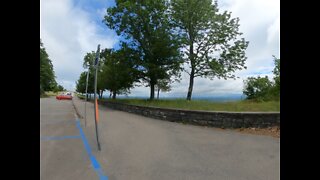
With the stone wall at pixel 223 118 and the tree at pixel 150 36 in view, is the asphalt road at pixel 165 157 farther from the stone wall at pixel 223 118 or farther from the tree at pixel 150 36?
the tree at pixel 150 36

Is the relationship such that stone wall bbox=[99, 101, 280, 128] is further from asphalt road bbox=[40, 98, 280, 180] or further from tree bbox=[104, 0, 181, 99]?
tree bbox=[104, 0, 181, 99]

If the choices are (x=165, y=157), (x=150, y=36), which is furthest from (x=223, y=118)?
(x=150, y=36)

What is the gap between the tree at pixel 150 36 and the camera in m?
19.5

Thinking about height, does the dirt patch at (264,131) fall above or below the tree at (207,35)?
below

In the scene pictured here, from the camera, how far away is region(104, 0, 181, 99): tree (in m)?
19.5

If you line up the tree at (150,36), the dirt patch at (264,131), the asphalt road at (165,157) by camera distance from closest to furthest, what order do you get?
the asphalt road at (165,157), the dirt patch at (264,131), the tree at (150,36)

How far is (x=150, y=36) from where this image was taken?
2066cm

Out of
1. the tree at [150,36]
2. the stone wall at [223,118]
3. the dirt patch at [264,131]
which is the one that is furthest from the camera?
the tree at [150,36]

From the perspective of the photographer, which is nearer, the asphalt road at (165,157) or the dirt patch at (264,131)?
the asphalt road at (165,157)

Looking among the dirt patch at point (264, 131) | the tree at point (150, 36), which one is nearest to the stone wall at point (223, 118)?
the dirt patch at point (264, 131)

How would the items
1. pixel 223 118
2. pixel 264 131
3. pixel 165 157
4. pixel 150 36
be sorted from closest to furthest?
1. pixel 165 157
2. pixel 264 131
3. pixel 223 118
4. pixel 150 36

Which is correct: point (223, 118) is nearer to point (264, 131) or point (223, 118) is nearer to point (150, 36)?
point (264, 131)

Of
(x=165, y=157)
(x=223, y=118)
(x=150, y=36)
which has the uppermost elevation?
(x=150, y=36)

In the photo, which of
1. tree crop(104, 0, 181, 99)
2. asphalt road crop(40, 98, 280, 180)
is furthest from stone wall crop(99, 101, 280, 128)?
tree crop(104, 0, 181, 99)
